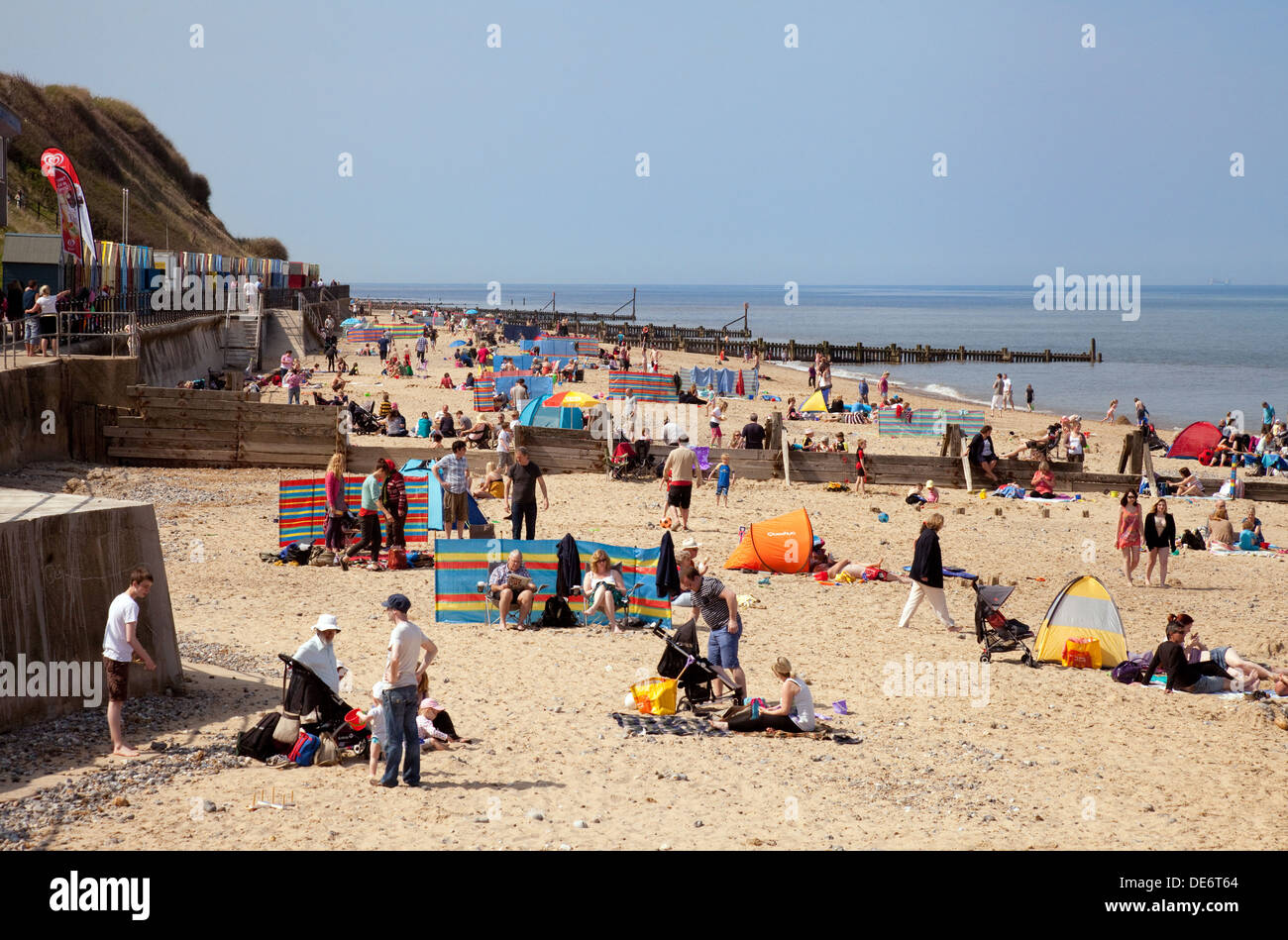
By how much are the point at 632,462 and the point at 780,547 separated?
6835mm

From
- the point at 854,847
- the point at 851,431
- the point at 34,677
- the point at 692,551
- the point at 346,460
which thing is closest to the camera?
the point at 854,847

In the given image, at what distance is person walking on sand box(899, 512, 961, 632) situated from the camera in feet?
38.5

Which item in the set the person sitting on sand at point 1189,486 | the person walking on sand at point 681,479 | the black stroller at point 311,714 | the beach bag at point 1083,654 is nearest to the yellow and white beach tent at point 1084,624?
the beach bag at point 1083,654

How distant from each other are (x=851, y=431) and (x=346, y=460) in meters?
15.6

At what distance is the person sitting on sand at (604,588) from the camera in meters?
11.7

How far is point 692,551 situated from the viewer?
448 inches

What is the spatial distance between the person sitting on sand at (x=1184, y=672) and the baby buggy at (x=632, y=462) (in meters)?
11.6

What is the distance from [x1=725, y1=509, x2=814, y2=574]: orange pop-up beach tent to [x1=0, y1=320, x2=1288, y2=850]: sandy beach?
0.33m

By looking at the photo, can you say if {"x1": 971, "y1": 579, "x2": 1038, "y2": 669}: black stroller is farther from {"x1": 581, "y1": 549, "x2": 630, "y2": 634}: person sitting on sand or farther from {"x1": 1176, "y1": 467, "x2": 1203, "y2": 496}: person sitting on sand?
{"x1": 1176, "y1": 467, "x2": 1203, "y2": 496}: person sitting on sand

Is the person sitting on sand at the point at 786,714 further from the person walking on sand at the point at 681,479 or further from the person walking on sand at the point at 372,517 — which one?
the person walking on sand at the point at 681,479

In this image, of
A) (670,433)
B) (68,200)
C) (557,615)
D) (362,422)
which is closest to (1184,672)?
(557,615)

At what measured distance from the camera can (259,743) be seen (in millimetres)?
7598
